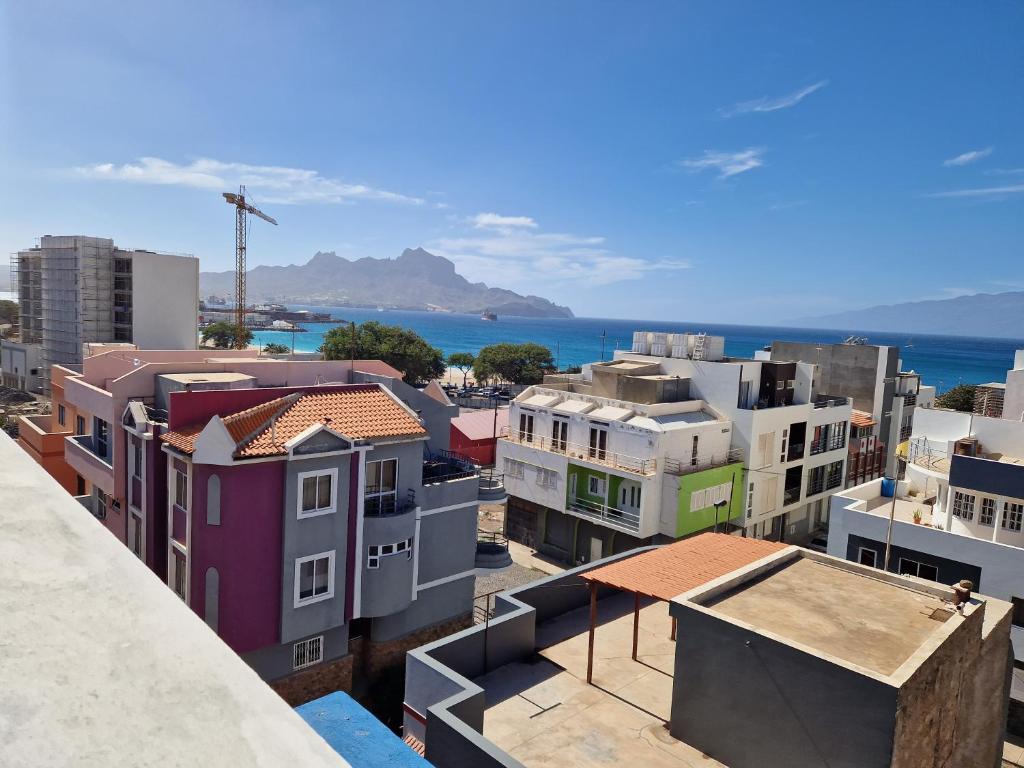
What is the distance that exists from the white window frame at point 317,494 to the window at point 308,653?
421 centimetres

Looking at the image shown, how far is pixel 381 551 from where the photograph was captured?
22578 millimetres

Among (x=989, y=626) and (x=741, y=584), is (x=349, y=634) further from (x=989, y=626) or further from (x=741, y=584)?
(x=989, y=626)

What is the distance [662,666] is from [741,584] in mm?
2453

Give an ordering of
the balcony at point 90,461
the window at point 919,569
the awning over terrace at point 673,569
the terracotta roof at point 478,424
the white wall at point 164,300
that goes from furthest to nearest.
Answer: the white wall at point 164,300, the terracotta roof at point 478,424, the window at point 919,569, the balcony at point 90,461, the awning over terrace at point 673,569

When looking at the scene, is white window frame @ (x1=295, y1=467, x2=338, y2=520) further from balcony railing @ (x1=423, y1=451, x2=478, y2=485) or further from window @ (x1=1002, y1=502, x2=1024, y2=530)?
window @ (x1=1002, y1=502, x2=1024, y2=530)

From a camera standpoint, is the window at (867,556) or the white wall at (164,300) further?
the white wall at (164,300)

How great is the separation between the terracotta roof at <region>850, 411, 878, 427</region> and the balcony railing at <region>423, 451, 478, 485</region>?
106ft

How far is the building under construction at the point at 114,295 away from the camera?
69750 mm

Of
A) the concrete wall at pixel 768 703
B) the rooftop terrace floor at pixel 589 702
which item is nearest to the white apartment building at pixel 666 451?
the rooftop terrace floor at pixel 589 702

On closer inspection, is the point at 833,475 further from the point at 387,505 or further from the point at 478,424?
the point at 387,505

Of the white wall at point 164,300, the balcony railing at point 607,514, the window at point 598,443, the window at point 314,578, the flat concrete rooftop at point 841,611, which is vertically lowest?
the balcony railing at point 607,514

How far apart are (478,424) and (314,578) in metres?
35.2

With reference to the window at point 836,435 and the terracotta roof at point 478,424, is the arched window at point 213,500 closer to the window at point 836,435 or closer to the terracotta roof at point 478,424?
the terracotta roof at point 478,424

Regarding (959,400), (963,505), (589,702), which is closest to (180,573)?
(589,702)
